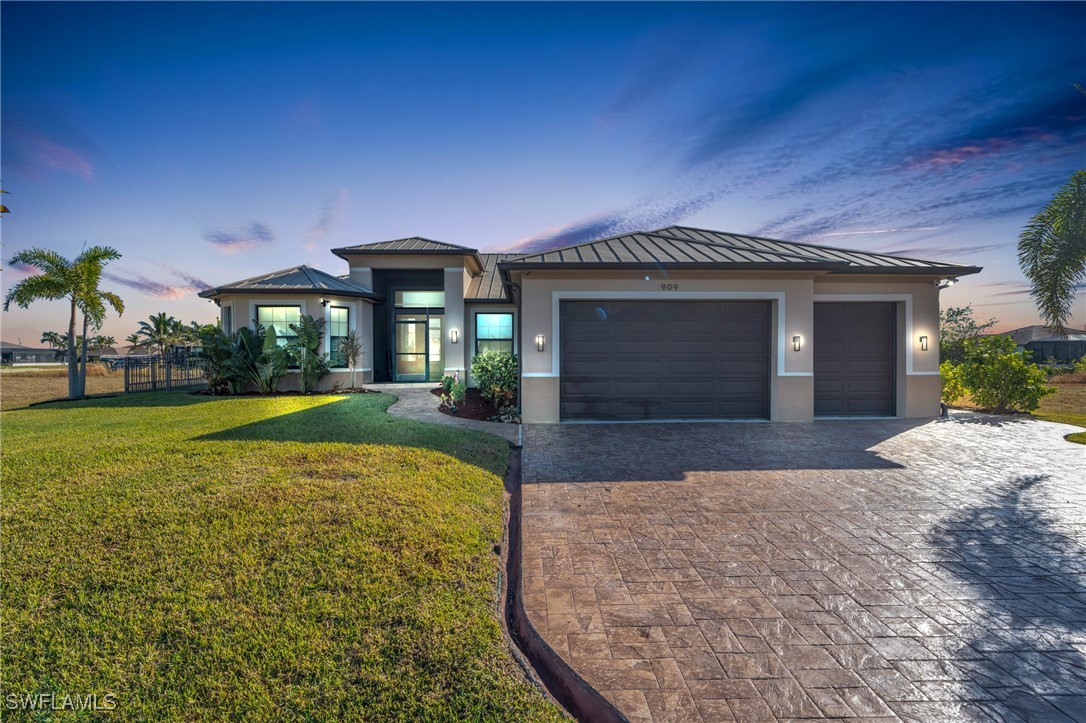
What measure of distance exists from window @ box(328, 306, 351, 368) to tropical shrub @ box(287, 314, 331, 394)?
1.65 ft

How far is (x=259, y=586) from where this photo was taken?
3.06 meters

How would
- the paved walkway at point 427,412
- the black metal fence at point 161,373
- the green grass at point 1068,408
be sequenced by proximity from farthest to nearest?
the black metal fence at point 161,373 < the green grass at point 1068,408 < the paved walkway at point 427,412

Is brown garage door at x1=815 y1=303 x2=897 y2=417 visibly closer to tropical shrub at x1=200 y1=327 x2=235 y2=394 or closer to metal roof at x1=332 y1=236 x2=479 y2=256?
metal roof at x1=332 y1=236 x2=479 y2=256

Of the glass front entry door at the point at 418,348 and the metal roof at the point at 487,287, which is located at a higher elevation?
the metal roof at the point at 487,287

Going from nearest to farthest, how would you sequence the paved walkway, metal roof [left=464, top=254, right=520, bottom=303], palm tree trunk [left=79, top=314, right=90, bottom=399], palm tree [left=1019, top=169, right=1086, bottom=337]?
palm tree [left=1019, top=169, right=1086, bottom=337]
the paved walkway
palm tree trunk [left=79, top=314, right=90, bottom=399]
metal roof [left=464, top=254, right=520, bottom=303]

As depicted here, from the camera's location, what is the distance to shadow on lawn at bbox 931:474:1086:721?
222cm

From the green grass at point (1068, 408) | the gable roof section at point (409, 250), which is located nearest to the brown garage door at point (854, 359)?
the green grass at point (1068, 408)

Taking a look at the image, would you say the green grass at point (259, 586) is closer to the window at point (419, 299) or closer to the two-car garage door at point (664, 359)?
the two-car garage door at point (664, 359)

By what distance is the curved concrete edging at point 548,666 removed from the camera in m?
2.12

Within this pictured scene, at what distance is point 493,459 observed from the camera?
6500mm

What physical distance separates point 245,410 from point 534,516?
353 inches

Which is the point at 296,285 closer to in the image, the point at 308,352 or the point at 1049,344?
the point at 308,352

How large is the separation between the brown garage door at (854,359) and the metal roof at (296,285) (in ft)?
45.0

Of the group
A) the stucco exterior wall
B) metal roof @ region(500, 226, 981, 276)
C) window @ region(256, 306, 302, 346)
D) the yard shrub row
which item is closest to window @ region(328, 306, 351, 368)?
window @ region(256, 306, 302, 346)
